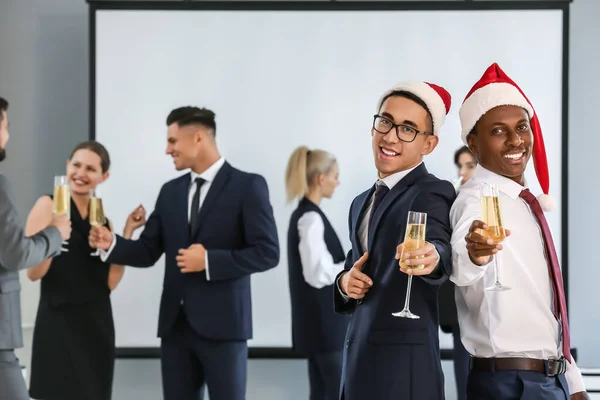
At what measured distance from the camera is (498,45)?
5215 mm

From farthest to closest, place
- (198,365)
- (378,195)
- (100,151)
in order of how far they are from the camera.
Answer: (100,151) < (198,365) < (378,195)

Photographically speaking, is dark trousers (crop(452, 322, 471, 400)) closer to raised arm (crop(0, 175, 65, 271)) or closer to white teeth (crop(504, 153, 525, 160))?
white teeth (crop(504, 153, 525, 160))

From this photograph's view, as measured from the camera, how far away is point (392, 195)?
2283 mm

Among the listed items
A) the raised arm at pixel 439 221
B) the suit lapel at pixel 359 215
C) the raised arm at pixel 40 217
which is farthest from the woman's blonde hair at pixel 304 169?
the raised arm at pixel 439 221

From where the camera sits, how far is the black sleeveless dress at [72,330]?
3.63 metres

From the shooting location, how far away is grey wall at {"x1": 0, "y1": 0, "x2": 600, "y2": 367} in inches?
207

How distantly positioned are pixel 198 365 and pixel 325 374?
907 millimetres

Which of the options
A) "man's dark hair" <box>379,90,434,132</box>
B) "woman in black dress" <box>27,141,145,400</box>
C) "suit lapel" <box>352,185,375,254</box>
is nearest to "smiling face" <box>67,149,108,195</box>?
"woman in black dress" <box>27,141,145,400</box>

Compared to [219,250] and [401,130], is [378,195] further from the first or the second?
[219,250]

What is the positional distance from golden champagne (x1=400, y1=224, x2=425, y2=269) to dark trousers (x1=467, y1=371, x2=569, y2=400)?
0.43 meters

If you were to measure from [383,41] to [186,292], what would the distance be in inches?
96.4

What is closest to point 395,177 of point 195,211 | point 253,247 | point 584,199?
point 253,247

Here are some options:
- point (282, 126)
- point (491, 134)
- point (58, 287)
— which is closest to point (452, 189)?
point (491, 134)

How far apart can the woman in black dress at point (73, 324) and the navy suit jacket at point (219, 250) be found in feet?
0.53
